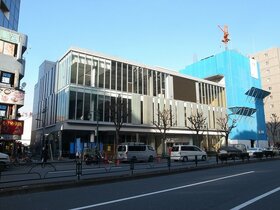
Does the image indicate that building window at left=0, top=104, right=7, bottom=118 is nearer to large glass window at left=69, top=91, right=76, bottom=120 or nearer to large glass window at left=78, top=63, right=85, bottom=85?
large glass window at left=69, top=91, right=76, bottom=120

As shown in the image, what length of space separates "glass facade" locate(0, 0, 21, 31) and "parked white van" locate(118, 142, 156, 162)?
67.2ft

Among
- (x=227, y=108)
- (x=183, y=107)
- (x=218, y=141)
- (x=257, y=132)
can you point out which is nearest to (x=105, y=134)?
(x=183, y=107)

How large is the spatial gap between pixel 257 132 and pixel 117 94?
150ft

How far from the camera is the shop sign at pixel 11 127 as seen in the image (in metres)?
29.4

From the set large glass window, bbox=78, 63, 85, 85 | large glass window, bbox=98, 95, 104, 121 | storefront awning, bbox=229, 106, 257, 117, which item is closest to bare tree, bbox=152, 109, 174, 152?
large glass window, bbox=98, 95, 104, 121

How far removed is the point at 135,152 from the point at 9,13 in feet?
77.0

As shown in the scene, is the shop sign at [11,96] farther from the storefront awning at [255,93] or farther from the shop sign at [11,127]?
the storefront awning at [255,93]

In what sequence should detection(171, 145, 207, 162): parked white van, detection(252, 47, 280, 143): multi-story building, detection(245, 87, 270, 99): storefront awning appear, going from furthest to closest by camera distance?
detection(252, 47, 280, 143): multi-story building < detection(245, 87, 270, 99): storefront awning < detection(171, 145, 207, 162): parked white van

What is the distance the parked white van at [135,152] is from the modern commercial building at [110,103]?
14.4ft

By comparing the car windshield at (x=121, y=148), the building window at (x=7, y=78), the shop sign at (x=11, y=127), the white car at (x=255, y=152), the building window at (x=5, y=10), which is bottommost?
the white car at (x=255, y=152)

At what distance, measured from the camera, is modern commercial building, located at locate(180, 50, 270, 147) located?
2675 inches

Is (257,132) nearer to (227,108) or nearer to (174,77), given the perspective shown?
(227,108)

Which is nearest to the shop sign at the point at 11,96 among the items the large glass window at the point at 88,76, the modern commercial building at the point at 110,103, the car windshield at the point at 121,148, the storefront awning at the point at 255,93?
the modern commercial building at the point at 110,103

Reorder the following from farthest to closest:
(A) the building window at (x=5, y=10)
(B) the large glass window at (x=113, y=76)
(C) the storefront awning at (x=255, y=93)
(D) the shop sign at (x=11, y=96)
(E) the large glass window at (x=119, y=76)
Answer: (C) the storefront awning at (x=255, y=93), (E) the large glass window at (x=119, y=76), (B) the large glass window at (x=113, y=76), (A) the building window at (x=5, y=10), (D) the shop sign at (x=11, y=96)
